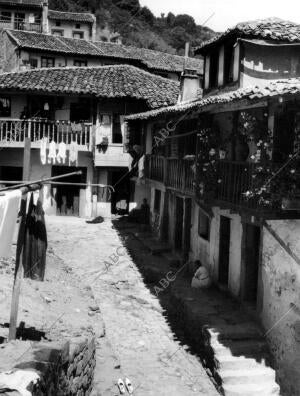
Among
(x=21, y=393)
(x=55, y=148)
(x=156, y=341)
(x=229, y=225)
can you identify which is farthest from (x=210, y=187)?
(x=55, y=148)

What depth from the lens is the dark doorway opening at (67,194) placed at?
27.3 metres

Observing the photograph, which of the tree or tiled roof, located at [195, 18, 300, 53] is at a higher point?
the tree

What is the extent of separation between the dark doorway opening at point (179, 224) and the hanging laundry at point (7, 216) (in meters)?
12.2

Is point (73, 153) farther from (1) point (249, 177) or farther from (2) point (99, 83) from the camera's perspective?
(1) point (249, 177)

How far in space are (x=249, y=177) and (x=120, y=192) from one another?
17535mm

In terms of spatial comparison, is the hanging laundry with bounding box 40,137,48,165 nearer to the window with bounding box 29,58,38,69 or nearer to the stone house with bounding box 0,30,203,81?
the stone house with bounding box 0,30,203,81

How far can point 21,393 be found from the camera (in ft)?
20.3

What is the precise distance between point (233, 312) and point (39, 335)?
584 cm

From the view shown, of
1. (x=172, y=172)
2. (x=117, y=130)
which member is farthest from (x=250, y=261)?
(x=117, y=130)

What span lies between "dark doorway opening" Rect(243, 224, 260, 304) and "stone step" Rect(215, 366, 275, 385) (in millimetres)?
2458

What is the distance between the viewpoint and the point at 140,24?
245 ft

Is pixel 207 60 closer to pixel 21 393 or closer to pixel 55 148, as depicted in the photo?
pixel 55 148

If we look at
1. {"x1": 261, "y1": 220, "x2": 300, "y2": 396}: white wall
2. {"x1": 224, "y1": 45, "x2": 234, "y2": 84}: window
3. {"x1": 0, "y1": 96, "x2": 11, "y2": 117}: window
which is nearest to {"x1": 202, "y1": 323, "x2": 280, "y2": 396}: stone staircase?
{"x1": 261, "y1": 220, "x2": 300, "y2": 396}: white wall

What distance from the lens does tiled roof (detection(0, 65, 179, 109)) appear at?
26.2m
